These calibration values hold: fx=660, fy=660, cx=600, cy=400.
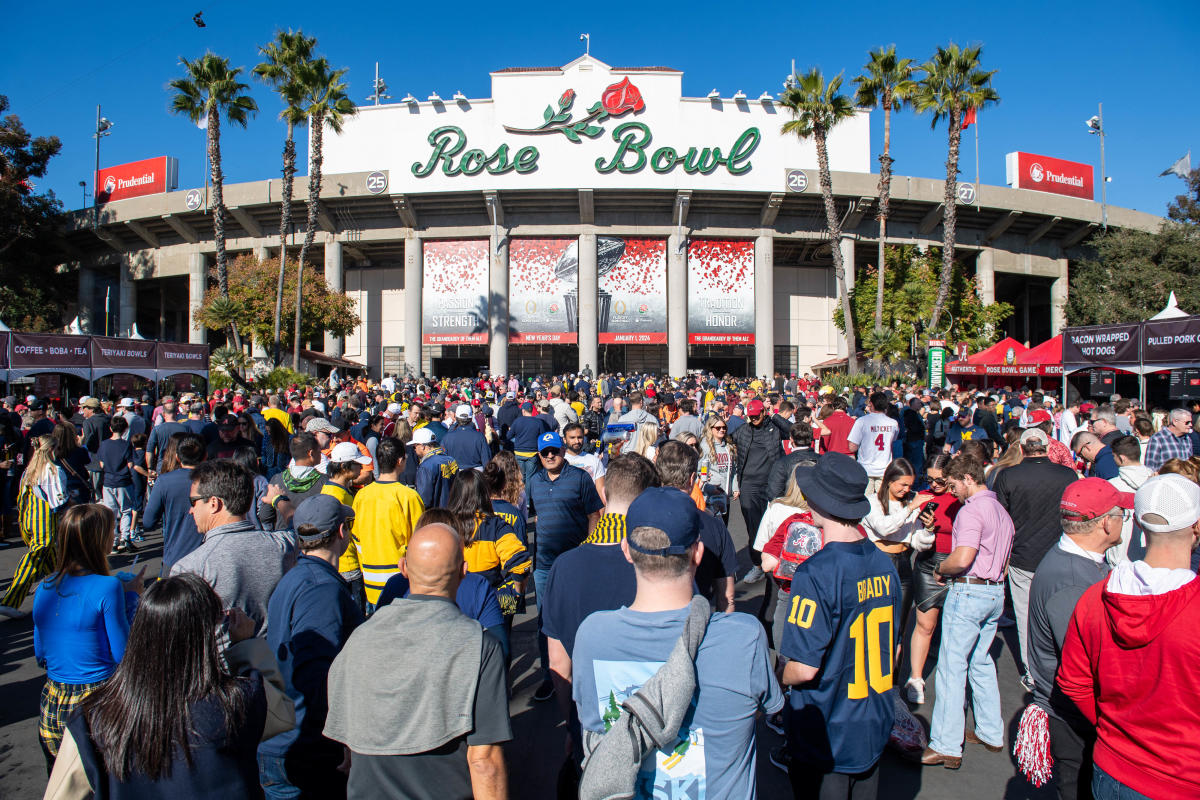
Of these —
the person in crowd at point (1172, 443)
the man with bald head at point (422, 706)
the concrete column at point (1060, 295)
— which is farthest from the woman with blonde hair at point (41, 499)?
the concrete column at point (1060, 295)

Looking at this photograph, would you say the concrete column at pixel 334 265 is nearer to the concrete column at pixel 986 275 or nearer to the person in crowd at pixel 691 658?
the concrete column at pixel 986 275

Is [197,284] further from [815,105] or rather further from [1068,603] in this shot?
[1068,603]

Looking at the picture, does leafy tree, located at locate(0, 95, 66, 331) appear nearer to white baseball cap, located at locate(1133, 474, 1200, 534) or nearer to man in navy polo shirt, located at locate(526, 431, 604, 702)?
man in navy polo shirt, located at locate(526, 431, 604, 702)

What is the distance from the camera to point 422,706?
2018mm

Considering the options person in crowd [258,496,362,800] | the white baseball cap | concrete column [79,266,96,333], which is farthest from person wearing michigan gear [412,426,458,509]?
concrete column [79,266,96,333]

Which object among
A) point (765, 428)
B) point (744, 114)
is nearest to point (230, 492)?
point (765, 428)

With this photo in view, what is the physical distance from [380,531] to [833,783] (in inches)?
120

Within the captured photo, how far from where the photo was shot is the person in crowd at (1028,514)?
447 cm

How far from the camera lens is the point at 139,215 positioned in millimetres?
35469

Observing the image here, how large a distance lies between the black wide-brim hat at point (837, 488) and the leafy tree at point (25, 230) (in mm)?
45466

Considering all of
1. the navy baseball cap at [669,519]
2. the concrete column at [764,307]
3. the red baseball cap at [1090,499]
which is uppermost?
the concrete column at [764,307]

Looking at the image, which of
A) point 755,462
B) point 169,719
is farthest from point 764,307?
point 169,719

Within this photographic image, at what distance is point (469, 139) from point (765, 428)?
29.3 metres

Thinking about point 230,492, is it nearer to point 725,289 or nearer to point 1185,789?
point 1185,789
